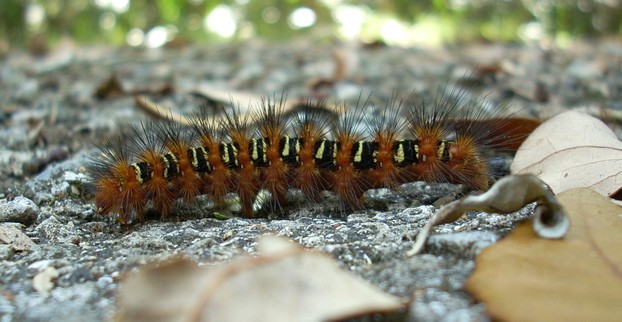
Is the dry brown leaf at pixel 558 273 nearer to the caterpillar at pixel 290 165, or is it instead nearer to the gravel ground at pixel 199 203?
the gravel ground at pixel 199 203

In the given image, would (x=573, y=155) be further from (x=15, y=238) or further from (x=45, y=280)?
(x=15, y=238)

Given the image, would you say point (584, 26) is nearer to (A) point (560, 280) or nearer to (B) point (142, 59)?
(B) point (142, 59)

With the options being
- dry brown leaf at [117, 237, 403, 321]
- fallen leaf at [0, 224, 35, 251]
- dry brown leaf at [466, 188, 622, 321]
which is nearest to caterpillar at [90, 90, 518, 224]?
fallen leaf at [0, 224, 35, 251]

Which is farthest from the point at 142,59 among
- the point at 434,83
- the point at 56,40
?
the point at 434,83

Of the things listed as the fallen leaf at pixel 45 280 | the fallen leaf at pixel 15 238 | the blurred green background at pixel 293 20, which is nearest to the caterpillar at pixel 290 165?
the fallen leaf at pixel 15 238

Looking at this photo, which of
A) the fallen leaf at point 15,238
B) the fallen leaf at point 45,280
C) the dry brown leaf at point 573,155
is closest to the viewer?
the fallen leaf at point 45,280
